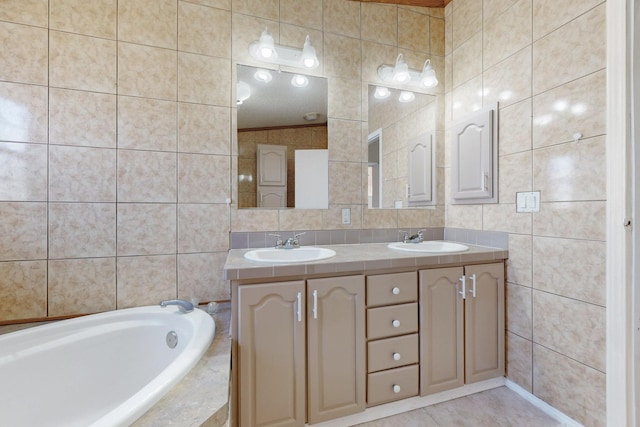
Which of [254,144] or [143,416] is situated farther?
[254,144]

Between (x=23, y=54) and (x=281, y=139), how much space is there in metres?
1.40

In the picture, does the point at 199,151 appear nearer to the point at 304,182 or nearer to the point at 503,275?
the point at 304,182

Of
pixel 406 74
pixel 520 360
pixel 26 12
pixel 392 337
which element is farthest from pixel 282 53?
pixel 520 360

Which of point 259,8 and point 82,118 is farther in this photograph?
point 259,8

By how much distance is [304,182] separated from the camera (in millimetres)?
1928

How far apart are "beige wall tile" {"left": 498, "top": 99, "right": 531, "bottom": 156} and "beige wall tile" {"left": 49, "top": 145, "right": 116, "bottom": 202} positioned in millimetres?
2339

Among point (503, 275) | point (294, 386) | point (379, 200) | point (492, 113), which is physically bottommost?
point (294, 386)

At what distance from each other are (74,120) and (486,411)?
2.75 metres

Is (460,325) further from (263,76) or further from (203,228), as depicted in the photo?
(263,76)

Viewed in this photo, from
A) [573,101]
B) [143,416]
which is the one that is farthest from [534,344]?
[143,416]

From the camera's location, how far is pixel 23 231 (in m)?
1.43

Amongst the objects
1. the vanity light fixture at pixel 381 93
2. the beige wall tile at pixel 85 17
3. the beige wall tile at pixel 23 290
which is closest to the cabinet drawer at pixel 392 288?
the vanity light fixture at pixel 381 93

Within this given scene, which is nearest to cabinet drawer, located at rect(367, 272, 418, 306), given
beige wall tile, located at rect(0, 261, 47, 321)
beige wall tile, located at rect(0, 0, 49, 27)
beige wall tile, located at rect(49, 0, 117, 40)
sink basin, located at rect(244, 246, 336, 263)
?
sink basin, located at rect(244, 246, 336, 263)

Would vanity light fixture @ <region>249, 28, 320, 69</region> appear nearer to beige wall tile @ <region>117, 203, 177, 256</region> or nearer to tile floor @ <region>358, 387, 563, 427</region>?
beige wall tile @ <region>117, 203, 177, 256</region>
